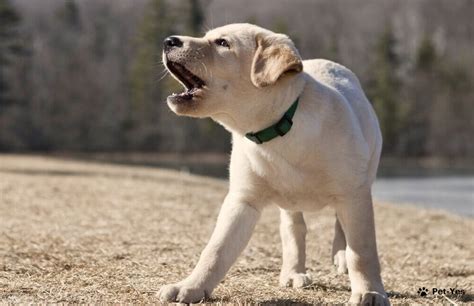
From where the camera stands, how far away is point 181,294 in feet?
12.7

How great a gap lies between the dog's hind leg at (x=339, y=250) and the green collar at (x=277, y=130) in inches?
63.3

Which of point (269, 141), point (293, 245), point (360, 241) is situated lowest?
point (293, 245)

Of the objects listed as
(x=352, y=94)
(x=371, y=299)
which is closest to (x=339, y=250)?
(x=352, y=94)

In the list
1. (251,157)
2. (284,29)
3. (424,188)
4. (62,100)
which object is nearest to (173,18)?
(284,29)

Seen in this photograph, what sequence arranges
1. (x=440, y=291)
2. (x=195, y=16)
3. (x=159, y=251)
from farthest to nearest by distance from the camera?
(x=195, y=16) < (x=159, y=251) < (x=440, y=291)

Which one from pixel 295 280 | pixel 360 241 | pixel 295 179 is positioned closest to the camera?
pixel 295 179

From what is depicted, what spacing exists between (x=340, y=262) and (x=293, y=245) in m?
0.53

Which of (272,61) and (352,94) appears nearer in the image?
(272,61)

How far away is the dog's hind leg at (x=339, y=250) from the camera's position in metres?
5.28

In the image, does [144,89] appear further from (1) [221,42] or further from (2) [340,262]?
(1) [221,42]

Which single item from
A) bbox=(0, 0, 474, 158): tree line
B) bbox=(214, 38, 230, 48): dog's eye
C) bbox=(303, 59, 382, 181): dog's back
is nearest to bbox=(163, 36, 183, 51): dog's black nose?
bbox=(214, 38, 230, 48): dog's eye

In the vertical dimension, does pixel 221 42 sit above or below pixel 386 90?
above

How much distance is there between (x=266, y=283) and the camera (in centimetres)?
477

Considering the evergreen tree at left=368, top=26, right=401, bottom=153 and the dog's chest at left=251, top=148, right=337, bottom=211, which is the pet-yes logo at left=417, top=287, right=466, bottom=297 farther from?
the evergreen tree at left=368, top=26, right=401, bottom=153
